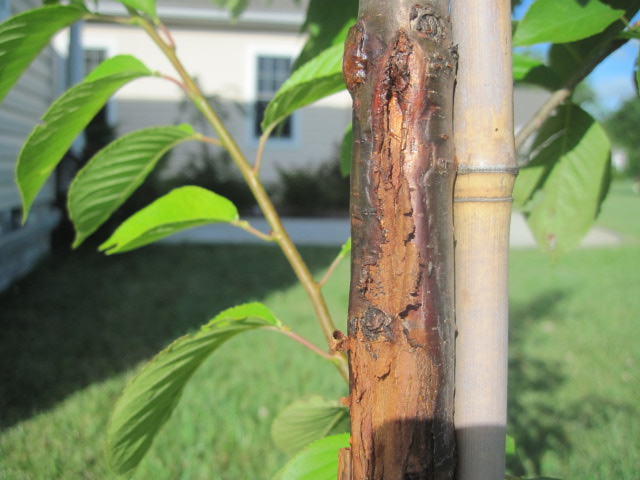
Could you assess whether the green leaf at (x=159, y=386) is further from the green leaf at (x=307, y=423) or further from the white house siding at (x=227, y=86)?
the white house siding at (x=227, y=86)

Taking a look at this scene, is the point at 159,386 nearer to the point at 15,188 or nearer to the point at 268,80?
the point at 15,188

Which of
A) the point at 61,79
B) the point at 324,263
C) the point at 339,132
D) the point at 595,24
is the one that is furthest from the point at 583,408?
the point at 339,132

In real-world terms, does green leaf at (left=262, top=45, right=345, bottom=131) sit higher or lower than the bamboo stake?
higher

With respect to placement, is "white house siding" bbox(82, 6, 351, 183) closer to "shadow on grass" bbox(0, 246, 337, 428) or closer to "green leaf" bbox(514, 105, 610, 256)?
"shadow on grass" bbox(0, 246, 337, 428)

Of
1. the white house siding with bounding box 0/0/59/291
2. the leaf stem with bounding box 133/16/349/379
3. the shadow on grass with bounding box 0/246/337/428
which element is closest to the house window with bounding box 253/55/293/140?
the shadow on grass with bounding box 0/246/337/428

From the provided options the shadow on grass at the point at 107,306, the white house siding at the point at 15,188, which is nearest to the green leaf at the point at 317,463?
the shadow on grass at the point at 107,306

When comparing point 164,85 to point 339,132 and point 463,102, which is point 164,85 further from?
point 463,102
